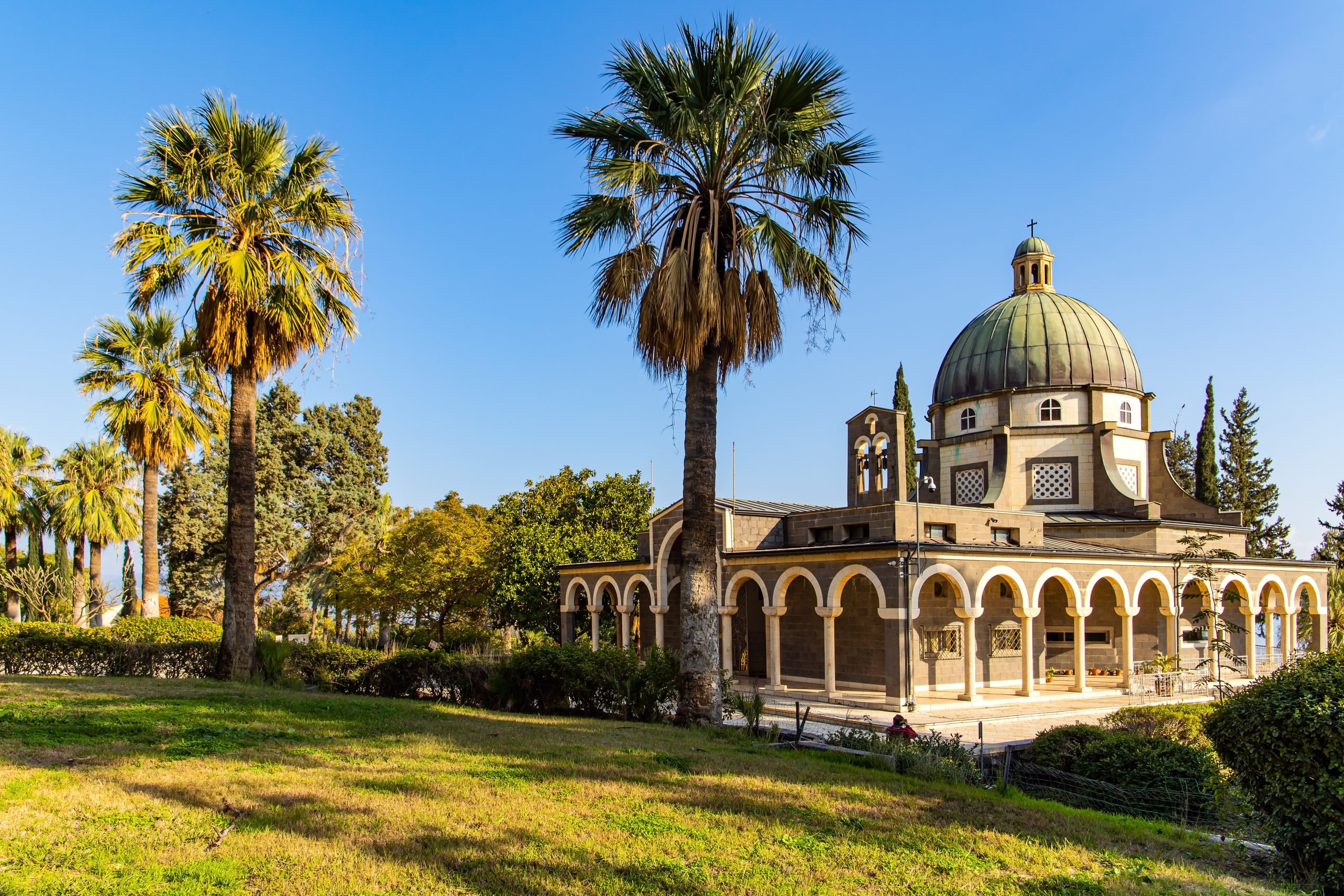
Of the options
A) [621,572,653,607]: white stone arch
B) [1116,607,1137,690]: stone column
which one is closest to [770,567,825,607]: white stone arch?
[621,572,653,607]: white stone arch

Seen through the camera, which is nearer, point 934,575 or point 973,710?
point 973,710

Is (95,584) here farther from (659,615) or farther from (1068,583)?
(1068,583)

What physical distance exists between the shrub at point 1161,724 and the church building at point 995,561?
18.4 feet

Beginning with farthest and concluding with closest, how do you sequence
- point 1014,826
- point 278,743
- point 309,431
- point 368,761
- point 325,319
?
point 309,431, point 325,319, point 278,743, point 368,761, point 1014,826

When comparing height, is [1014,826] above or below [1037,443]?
below

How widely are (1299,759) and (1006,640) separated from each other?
68.4 feet

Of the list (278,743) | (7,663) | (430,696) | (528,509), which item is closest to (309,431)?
(528,509)

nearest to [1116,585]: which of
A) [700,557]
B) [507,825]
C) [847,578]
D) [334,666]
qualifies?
[847,578]

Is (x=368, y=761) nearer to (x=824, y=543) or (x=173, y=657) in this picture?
(x=173, y=657)

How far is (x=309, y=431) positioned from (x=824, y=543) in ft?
108

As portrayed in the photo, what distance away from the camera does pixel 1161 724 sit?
14086 mm

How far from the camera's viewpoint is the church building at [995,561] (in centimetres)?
2338

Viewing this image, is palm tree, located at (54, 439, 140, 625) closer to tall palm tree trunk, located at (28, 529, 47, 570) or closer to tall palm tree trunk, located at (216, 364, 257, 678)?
tall palm tree trunk, located at (28, 529, 47, 570)

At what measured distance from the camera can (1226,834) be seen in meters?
7.50
